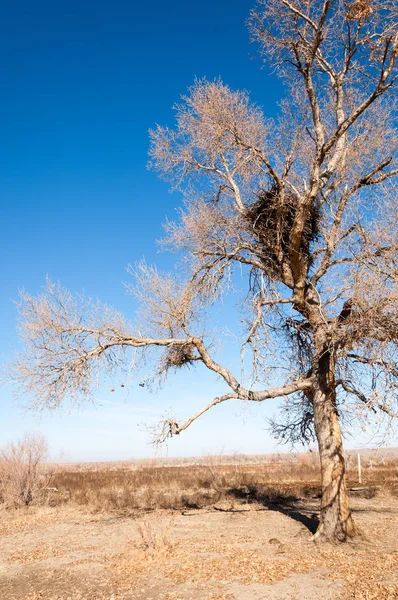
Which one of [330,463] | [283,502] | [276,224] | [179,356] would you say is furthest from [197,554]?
[283,502]

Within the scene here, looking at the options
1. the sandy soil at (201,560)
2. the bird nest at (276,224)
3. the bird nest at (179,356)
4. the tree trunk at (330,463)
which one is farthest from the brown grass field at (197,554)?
the bird nest at (276,224)

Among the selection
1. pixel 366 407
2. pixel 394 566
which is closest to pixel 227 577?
pixel 394 566

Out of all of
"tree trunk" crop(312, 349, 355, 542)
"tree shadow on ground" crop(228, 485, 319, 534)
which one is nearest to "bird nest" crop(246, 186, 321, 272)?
"tree trunk" crop(312, 349, 355, 542)

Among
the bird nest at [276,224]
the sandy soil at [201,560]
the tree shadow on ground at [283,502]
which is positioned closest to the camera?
the sandy soil at [201,560]

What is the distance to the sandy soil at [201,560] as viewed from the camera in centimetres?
702

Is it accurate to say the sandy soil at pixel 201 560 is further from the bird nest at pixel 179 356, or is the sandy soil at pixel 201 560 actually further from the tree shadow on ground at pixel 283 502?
the bird nest at pixel 179 356

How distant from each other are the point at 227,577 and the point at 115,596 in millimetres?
1763

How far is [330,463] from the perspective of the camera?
9695 millimetres

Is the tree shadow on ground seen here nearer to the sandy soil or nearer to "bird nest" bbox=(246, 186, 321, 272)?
the sandy soil

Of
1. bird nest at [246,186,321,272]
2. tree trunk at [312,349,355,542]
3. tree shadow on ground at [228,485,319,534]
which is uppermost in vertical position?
bird nest at [246,186,321,272]

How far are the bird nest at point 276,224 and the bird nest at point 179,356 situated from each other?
8.82 ft

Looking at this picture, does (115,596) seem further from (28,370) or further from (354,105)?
(354,105)

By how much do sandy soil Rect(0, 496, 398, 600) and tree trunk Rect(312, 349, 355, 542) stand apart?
37 cm

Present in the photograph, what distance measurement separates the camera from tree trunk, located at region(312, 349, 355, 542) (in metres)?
9.52
